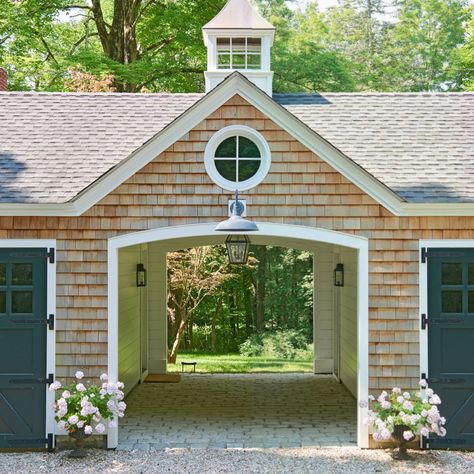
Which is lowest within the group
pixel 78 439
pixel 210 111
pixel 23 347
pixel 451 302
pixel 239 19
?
Result: pixel 78 439

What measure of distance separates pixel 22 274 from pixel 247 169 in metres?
2.81

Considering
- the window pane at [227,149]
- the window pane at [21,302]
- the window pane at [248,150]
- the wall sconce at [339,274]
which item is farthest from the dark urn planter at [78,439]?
the wall sconce at [339,274]

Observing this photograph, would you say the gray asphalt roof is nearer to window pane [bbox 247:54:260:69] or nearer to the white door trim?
the white door trim

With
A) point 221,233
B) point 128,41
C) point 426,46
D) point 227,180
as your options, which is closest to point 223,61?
point 227,180

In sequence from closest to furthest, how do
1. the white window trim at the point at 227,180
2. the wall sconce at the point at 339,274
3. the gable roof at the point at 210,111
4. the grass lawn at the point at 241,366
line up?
the gable roof at the point at 210,111
the white window trim at the point at 227,180
the wall sconce at the point at 339,274
the grass lawn at the point at 241,366

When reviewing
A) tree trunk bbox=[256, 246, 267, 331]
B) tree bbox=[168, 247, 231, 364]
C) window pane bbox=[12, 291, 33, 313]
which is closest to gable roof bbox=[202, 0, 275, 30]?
window pane bbox=[12, 291, 33, 313]

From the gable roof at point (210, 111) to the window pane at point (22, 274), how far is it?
2.01ft

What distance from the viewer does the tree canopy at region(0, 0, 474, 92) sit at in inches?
747

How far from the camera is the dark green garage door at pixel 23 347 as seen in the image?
25.1 feet

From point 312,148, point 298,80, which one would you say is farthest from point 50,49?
point 312,148

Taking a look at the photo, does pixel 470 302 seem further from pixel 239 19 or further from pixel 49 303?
pixel 239 19

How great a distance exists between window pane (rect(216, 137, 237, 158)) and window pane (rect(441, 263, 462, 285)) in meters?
2.70

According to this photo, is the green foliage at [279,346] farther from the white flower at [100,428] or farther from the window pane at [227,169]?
the white flower at [100,428]

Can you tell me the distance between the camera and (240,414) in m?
9.34
